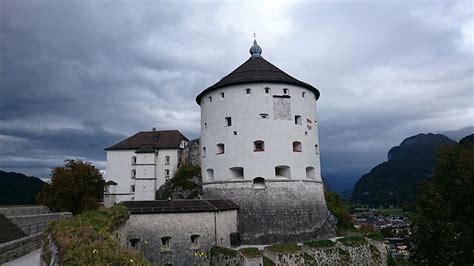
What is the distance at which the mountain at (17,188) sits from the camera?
54562 mm

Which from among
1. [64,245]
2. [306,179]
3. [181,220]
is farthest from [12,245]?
[306,179]

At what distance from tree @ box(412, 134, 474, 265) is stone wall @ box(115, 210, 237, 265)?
751 centimetres

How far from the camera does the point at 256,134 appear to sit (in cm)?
1705

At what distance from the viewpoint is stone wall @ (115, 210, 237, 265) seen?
1279 centimetres

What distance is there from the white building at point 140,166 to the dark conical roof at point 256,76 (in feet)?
48.1

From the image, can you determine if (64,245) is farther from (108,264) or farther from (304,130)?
(304,130)

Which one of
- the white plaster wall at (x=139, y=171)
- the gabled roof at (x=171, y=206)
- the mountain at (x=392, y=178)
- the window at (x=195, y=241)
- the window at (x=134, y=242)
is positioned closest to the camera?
the window at (x=134, y=242)

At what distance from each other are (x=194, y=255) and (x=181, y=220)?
1.42 meters

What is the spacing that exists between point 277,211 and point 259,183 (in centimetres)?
160

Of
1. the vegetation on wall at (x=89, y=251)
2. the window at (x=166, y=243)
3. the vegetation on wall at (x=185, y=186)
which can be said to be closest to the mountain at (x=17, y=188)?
the vegetation on wall at (x=185, y=186)

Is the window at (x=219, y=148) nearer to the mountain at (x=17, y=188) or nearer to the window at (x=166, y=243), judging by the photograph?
the window at (x=166, y=243)

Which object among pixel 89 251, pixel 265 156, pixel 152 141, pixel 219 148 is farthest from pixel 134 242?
pixel 152 141

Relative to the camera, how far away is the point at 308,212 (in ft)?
54.9

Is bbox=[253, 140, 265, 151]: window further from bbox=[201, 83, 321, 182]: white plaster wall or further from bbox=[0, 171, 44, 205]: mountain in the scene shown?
bbox=[0, 171, 44, 205]: mountain
